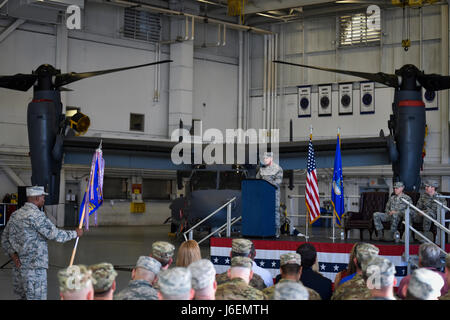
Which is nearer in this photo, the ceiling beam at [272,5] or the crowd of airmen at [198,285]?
the crowd of airmen at [198,285]

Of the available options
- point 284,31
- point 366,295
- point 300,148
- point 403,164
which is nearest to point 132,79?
point 284,31

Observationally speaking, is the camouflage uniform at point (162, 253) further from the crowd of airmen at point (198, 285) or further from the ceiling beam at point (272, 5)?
the ceiling beam at point (272, 5)

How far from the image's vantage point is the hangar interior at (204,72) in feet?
68.6

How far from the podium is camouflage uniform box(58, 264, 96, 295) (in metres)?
6.20

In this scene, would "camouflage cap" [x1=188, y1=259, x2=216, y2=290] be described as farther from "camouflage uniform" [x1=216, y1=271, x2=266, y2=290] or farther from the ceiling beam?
the ceiling beam

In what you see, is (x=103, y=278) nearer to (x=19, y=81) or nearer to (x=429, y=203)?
(x=429, y=203)

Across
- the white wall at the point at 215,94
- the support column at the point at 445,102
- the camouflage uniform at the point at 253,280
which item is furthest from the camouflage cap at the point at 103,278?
the white wall at the point at 215,94

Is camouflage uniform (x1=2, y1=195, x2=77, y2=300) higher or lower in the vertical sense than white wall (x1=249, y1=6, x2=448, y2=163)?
lower

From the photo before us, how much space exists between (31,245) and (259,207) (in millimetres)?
4074

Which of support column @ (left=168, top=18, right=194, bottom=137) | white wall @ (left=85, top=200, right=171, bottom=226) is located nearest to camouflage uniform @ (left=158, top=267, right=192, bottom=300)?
white wall @ (left=85, top=200, right=171, bottom=226)

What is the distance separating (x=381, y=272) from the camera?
3.60 m

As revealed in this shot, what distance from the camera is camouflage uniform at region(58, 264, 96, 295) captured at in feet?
11.2

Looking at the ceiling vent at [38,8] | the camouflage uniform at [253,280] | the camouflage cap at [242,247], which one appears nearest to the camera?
the camouflage uniform at [253,280]

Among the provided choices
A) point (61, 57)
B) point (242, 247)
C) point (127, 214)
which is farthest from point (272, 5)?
point (242, 247)
